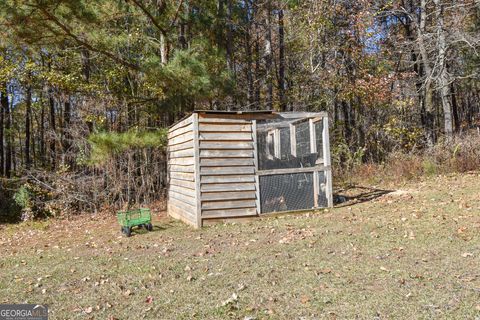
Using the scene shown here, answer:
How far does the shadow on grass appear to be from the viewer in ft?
28.5

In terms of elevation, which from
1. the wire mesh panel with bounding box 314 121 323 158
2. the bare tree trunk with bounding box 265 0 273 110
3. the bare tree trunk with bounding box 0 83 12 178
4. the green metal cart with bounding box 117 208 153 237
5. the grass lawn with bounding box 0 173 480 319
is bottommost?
the grass lawn with bounding box 0 173 480 319

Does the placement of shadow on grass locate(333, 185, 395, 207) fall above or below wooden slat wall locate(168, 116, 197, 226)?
below

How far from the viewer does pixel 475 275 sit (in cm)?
364

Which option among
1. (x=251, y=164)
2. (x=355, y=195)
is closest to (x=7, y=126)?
(x=251, y=164)

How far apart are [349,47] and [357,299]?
12787mm

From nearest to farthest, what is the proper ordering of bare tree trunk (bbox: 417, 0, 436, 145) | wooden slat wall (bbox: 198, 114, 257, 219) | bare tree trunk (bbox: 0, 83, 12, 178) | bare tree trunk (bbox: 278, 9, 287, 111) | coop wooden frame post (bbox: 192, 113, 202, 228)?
coop wooden frame post (bbox: 192, 113, 202, 228) < wooden slat wall (bbox: 198, 114, 257, 219) < bare tree trunk (bbox: 417, 0, 436, 145) < bare tree trunk (bbox: 278, 9, 287, 111) < bare tree trunk (bbox: 0, 83, 12, 178)

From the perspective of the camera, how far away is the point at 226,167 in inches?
289

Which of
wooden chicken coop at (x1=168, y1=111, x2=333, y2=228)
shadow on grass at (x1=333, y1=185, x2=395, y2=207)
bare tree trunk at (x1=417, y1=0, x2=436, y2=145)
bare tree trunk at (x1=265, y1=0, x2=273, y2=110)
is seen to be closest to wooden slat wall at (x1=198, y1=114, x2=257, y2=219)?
wooden chicken coop at (x1=168, y1=111, x2=333, y2=228)

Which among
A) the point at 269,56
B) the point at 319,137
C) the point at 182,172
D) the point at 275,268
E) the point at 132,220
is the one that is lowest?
the point at 275,268

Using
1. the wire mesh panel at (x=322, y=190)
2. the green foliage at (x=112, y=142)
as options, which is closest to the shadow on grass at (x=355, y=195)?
the wire mesh panel at (x=322, y=190)

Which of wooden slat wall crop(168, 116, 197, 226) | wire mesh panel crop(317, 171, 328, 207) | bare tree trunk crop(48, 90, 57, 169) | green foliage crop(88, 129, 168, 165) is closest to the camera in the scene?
wooden slat wall crop(168, 116, 197, 226)

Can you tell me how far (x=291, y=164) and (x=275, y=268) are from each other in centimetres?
360

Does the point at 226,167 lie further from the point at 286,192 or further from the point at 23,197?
the point at 23,197

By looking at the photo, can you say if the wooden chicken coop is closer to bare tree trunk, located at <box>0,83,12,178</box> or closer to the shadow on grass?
the shadow on grass
